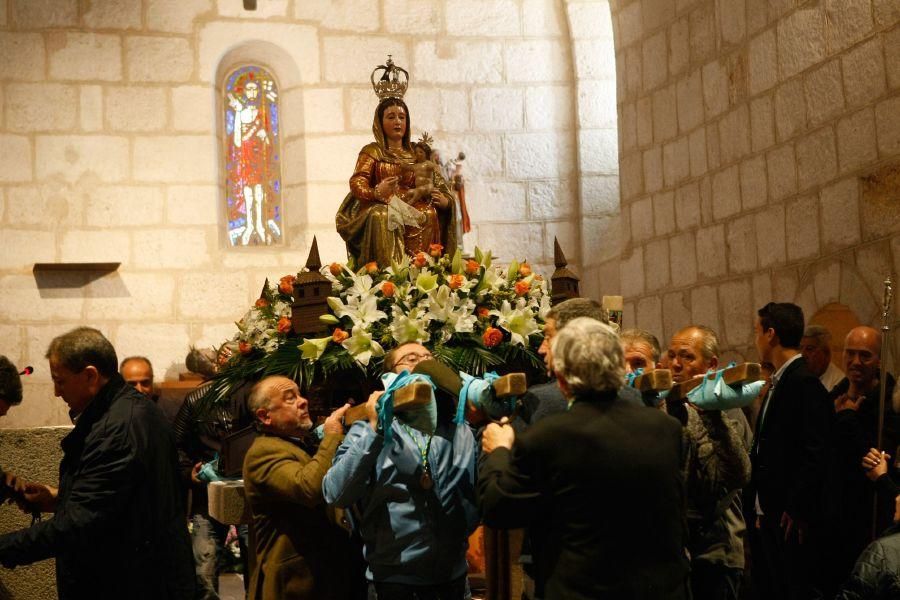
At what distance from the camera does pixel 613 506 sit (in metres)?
2.95

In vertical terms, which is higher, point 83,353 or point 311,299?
point 311,299

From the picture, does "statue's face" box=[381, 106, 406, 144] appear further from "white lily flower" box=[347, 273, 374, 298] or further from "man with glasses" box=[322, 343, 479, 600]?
"man with glasses" box=[322, 343, 479, 600]

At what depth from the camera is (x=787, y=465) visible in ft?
15.5

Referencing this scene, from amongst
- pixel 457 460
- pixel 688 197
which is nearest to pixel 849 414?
pixel 457 460

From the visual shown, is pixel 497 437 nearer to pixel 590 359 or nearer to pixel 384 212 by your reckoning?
pixel 590 359

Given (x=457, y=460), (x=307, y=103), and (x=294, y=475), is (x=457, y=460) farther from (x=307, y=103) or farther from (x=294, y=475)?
(x=307, y=103)

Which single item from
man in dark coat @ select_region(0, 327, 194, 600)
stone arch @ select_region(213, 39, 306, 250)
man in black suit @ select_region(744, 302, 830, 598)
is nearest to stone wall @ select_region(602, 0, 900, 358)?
man in black suit @ select_region(744, 302, 830, 598)

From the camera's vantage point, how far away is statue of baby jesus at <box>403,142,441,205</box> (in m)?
6.60

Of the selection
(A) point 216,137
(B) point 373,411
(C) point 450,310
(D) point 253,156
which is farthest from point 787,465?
(D) point 253,156

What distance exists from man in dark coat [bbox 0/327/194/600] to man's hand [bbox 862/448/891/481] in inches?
99.9

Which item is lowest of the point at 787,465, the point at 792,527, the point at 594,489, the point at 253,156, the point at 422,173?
the point at 792,527

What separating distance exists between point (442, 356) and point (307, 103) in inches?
218

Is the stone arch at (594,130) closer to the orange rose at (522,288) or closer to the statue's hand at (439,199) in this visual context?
the statue's hand at (439,199)

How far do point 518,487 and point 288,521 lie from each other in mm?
1368
